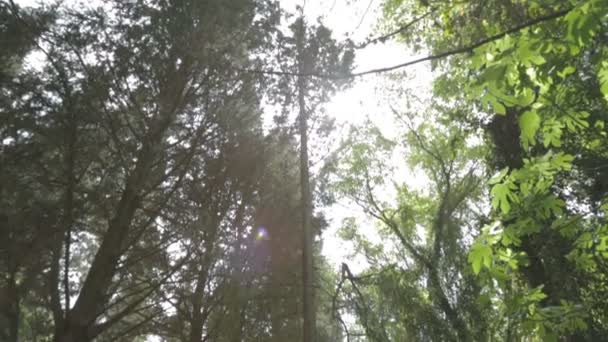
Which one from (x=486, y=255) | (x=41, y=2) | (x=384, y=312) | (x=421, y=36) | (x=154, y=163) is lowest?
(x=486, y=255)

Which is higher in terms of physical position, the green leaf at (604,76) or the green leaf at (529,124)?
the green leaf at (604,76)

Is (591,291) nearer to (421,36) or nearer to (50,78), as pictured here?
(421,36)

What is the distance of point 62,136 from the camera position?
5961 mm

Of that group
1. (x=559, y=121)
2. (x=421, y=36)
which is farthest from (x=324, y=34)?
(x=559, y=121)

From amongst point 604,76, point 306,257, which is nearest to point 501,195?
point 604,76

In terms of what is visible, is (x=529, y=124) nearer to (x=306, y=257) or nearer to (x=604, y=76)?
(x=604, y=76)

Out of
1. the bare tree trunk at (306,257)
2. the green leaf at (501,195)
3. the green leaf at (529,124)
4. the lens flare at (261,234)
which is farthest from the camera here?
the lens flare at (261,234)

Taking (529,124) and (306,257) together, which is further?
(306,257)

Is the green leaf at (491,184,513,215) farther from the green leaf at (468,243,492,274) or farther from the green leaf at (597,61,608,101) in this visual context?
the green leaf at (597,61,608,101)

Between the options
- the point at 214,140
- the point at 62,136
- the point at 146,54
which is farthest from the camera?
the point at 214,140

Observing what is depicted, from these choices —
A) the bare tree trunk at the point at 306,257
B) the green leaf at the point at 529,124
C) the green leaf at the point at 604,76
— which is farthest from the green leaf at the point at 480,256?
the bare tree trunk at the point at 306,257

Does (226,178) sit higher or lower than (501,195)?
higher

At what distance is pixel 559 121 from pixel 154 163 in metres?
5.53

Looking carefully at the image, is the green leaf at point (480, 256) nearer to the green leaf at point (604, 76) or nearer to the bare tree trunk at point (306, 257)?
the green leaf at point (604, 76)
